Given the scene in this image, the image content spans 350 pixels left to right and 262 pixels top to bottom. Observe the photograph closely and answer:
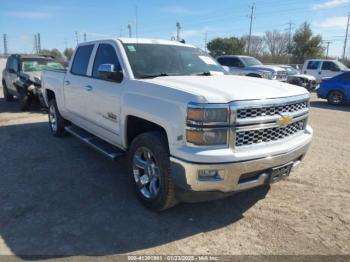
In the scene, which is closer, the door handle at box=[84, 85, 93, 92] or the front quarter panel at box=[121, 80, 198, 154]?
the front quarter panel at box=[121, 80, 198, 154]

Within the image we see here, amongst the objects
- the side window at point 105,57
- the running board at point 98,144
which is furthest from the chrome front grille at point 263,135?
the side window at point 105,57

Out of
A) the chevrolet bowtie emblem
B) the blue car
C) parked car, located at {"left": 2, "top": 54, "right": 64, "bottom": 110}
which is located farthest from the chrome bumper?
the blue car

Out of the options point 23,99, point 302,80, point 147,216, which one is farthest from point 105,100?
point 302,80

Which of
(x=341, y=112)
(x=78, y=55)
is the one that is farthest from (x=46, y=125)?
(x=341, y=112)

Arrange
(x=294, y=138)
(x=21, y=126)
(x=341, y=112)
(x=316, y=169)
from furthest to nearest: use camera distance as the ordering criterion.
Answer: (x=341, y=112) < (x=21, y=126) < (x=316, y=169) < (x=294, y=138)

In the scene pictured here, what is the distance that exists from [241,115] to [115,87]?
1856 millimetres

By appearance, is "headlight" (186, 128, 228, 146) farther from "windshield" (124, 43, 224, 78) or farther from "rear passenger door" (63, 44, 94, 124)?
"rear passenger door" (63, 44, 94, 124)

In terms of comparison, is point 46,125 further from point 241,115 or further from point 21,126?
point 241,115

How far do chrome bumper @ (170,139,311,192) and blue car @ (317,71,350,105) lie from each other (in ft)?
39.8

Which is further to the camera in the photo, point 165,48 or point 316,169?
point 316,169

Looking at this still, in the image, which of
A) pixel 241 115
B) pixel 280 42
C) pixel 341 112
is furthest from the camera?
pixel 280 42

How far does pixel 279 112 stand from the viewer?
11.7 ft

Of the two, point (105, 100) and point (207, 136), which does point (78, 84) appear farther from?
point (207, 136)

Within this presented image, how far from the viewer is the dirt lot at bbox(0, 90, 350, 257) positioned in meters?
3.24
